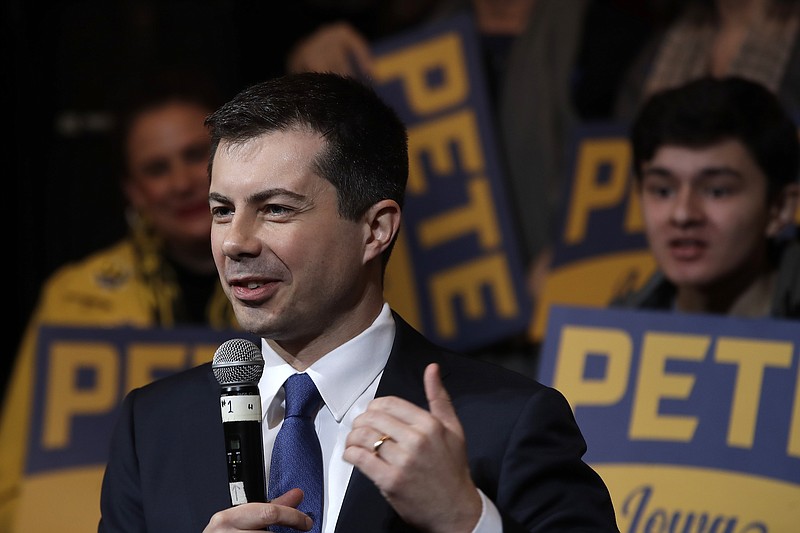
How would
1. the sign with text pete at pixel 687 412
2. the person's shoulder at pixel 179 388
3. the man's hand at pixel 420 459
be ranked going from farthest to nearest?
1. the sign with text pete at pixel 687 412
2. the person's shoulder at pixel 179 388
3. the man's hand at pixel 420 459

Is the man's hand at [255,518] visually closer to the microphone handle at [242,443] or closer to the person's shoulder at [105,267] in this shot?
the microphone handle at [242,443]

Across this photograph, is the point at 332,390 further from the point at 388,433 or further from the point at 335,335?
the point at 388,433

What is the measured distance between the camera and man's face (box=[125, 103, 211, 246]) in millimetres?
4363

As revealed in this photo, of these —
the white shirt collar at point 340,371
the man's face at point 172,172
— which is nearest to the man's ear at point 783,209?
the white shirt collar at point 340,371

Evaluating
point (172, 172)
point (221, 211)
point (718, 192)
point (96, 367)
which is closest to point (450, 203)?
point (172, 172)

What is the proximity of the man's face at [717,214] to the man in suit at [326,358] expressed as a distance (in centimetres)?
151

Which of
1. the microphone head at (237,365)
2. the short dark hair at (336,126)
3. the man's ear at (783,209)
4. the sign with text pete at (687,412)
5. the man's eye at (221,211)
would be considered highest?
the short dark hair at (336,126)

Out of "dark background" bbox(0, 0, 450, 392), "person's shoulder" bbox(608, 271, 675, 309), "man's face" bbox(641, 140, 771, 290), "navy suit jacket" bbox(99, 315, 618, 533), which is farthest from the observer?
"dark background" bbox(0, 0, 450, 392)

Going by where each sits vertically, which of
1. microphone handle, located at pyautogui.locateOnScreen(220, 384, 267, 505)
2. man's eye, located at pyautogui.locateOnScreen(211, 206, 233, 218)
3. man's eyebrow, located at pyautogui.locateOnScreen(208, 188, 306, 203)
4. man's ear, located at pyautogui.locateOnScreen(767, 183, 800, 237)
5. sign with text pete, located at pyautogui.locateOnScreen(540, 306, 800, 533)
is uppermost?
man's eyebrow, located at pyautogui.locateOnScreen(208, 188, 306, 203)

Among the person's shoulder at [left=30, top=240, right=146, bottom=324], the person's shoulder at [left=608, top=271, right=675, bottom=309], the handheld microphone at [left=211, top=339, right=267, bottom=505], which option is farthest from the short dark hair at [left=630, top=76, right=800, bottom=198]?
the handheld microphone at [left=211, top=339, right=267, bottom=505]

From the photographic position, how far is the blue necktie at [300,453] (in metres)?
1.75

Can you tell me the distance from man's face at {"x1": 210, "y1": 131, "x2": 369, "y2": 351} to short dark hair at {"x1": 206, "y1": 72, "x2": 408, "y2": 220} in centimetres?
2

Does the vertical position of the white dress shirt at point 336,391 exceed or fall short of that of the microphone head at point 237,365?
it falls short

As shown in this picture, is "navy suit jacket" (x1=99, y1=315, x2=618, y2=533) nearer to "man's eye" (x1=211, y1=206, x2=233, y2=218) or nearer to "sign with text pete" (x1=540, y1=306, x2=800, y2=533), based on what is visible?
"man's eye" (x1=211, y1=206, x2=233, y2=218)
